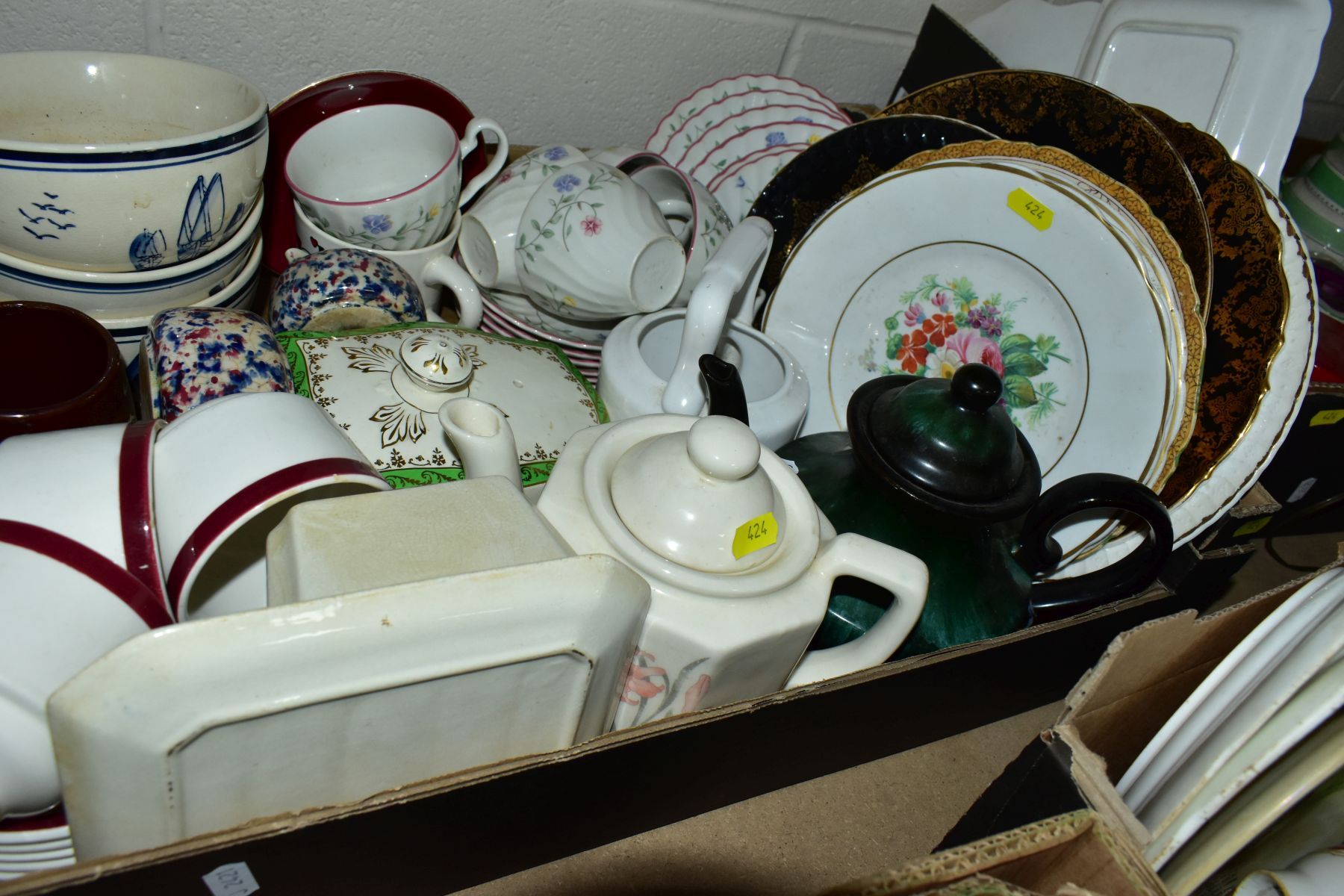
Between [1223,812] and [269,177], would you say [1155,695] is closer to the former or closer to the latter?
[1223,812]

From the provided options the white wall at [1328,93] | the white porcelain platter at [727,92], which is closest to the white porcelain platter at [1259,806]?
the white porcelain platter at [727,92]

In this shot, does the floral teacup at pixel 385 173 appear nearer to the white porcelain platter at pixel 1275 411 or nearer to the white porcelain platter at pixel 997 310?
the white porcelain platter at pixel 997 310

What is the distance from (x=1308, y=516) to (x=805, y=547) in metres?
0.93

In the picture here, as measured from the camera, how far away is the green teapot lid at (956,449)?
60 centimetres

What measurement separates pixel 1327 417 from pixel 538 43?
964mm

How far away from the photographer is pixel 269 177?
915mm

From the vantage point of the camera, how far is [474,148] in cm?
95

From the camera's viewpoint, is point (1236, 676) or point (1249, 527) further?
point (1249, 527)

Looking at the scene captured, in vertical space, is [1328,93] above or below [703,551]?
above

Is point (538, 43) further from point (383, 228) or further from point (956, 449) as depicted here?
point (956, 449)

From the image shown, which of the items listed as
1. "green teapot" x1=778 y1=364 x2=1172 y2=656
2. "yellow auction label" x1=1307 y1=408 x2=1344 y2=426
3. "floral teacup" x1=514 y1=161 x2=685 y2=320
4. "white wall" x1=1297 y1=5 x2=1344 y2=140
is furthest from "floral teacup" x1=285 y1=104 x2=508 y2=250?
"white wall" x1=1297 y1=5 x2=1344 y2=140

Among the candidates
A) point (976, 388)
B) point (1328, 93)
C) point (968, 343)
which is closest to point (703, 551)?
point (976, 388)

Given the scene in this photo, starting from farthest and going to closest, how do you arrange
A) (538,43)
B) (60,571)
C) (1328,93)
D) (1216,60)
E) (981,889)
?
(1328,93) → (538,43) → (1216,60) → (60,571) → (981,889)

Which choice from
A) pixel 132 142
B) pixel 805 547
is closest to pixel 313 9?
pixel 132 142
